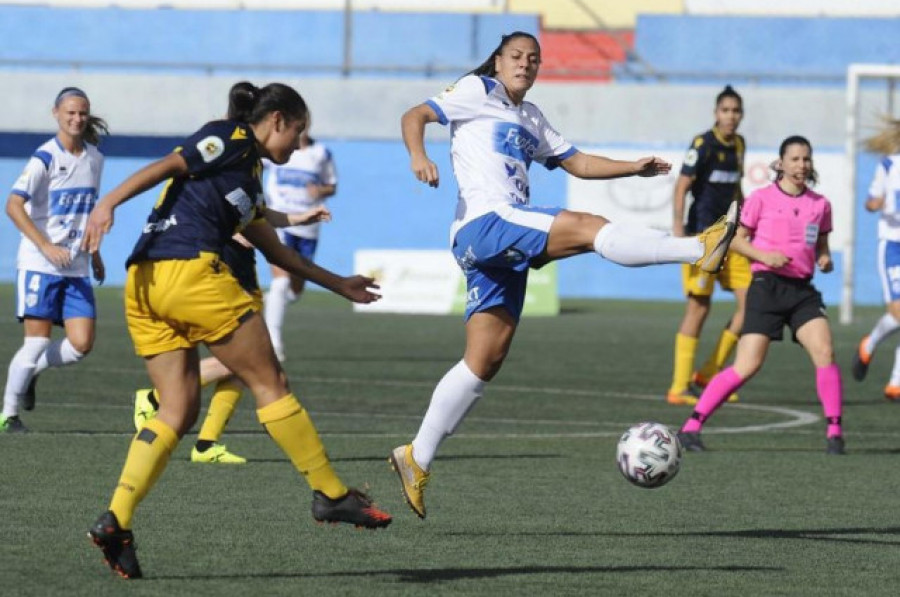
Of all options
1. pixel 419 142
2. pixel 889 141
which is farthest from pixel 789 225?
pixel 889 141

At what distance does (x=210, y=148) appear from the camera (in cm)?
696

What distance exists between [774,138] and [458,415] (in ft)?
93.0

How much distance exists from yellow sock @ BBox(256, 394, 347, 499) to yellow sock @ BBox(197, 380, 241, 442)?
11.7 ft

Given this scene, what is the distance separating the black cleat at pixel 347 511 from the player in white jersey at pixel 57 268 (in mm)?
5039

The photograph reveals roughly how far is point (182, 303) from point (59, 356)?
5378 mm

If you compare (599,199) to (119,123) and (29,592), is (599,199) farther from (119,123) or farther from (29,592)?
(29,592)

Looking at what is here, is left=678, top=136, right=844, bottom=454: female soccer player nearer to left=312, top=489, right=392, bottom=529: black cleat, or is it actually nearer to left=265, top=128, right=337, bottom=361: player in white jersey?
left=312, top=489, right=392, bottom=529: black cleat

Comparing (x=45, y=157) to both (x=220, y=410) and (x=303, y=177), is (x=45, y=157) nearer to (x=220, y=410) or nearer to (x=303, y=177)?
(x=220, y=410)

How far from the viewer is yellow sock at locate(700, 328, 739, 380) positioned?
1577cm

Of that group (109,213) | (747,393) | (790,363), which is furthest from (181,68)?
(109,213)

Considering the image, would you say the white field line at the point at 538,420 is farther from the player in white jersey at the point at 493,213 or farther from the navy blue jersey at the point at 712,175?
the player in white jersey at the point at 493,213

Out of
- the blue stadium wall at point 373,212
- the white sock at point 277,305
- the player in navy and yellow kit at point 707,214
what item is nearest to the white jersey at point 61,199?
the player in navy and yellow kit at point 707,214

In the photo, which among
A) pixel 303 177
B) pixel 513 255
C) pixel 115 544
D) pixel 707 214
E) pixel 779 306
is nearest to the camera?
pixel 115 544

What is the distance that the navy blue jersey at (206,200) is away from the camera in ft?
23.0
